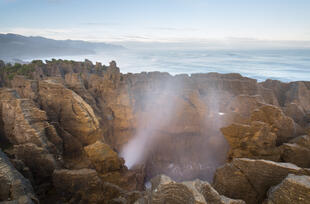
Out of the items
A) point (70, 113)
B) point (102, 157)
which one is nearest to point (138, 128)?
point (70, 113)

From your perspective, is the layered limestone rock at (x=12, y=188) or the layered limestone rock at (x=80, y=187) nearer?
the layered limestone rock at (x=12, y=188)

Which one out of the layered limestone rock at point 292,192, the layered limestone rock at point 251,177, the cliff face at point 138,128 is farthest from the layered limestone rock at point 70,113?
the layered limestone rock at point 292,192

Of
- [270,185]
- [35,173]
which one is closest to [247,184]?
[270,185]

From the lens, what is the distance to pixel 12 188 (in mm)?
6020

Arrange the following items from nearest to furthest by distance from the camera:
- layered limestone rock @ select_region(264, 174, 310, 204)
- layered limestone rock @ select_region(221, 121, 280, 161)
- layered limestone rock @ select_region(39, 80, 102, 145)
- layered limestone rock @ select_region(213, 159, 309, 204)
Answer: layered limestone rock @ select_region(264, 174, 310, 204), layered limestone rock @ select_region(213, 159, 309, 204), layered limestone rock @ select_region(221, 121, 280, 161), layered limestone rock @ select_region(39, 80, 102, 145)

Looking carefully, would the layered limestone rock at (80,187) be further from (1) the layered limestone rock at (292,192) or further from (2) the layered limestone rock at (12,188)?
(1) the layered limestone rock at (292,192)

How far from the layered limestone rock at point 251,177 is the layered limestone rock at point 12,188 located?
7.49m

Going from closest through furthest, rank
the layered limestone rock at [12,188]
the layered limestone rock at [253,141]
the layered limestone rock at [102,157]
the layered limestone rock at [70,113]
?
1. the layered limestone rock at [12,188]
2. the layered limestone rock at [253,141]
3. the layered limestone rock at [102,157]
4. the layered limestone rock at [70,113]

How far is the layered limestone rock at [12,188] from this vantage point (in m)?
5.82

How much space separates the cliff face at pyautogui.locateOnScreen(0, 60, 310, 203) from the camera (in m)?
9.01

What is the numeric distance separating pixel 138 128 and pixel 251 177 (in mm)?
13961

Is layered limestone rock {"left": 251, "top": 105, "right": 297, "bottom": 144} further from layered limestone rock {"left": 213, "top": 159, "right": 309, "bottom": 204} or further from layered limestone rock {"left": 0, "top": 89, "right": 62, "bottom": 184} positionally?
layered limestone rock {"left": 0, "top": 89, "right": 62, "bottom": 184}

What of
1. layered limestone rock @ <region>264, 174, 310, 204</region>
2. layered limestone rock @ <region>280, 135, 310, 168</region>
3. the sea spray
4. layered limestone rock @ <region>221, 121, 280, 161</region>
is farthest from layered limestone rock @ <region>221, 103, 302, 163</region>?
the sea spray

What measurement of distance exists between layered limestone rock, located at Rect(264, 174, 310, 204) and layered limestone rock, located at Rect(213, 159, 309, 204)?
1356mm
